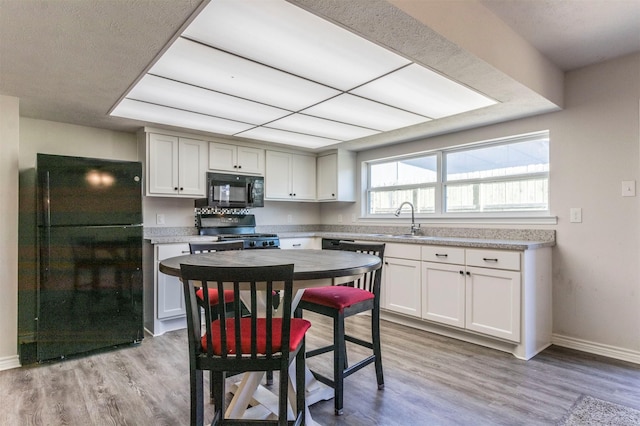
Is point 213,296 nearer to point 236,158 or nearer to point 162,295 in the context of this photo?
point 162,295

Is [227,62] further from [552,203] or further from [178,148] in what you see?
[552,203]

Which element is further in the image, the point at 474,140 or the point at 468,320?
the point at 474,140

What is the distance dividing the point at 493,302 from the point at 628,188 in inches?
52.2

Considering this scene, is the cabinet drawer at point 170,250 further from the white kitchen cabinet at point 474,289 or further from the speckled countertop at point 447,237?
the white kitchen cabinet at point 474,289

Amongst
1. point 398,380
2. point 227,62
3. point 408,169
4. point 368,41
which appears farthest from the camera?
point 408,169

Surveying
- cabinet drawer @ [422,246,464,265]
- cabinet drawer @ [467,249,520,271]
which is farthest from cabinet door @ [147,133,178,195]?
cabinet drawer @ [467,249,520,271]

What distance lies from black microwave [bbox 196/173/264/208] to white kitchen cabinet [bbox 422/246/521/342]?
2.13 meters

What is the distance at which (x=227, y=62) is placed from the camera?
2199 millimetres

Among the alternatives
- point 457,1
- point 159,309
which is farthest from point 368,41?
point 159,309

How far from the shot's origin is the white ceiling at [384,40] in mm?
1684

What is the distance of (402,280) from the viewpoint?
3.65 meters

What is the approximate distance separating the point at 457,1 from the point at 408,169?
8.75 feet

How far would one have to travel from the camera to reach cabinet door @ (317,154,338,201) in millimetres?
4895

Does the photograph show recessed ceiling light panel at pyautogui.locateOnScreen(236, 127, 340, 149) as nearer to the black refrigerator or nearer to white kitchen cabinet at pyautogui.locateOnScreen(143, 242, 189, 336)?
the black refrigerator
